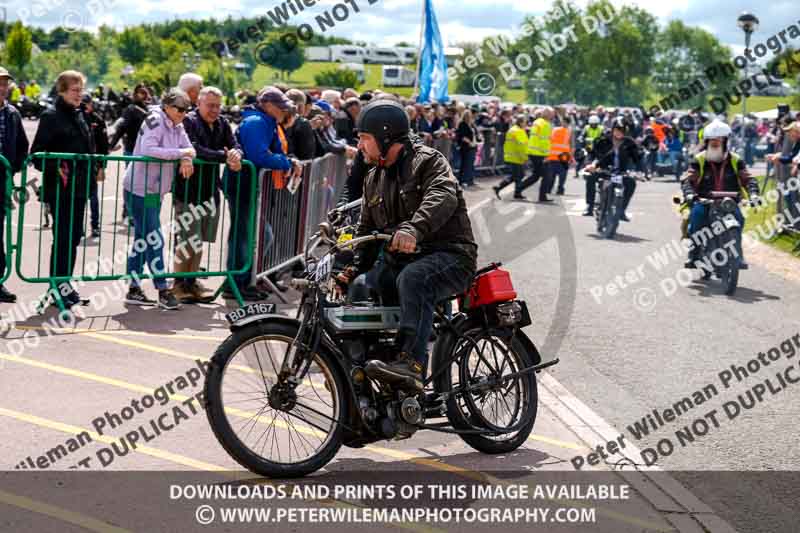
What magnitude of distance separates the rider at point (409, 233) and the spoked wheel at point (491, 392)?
338 millimetres

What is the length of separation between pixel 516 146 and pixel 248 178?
15504mm

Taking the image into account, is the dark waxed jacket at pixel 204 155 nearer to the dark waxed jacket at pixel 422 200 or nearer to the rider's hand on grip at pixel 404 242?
the dark waxed jacket at pixel 422 200

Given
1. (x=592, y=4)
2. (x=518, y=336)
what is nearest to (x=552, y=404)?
Answer: (x=518, y=336)

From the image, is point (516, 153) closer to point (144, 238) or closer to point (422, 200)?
point (144, 238)

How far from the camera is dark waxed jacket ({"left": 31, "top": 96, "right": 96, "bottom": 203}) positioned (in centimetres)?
926

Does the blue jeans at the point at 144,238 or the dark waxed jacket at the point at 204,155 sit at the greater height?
the dark waxed jacket at the point at 204,155

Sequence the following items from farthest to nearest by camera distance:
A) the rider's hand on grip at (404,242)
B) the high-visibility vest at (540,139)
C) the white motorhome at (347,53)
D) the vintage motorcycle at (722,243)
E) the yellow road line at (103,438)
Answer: the white motorhome at (347,53) < the high-visibility vest at (540,139) < the vintage motorcycle at (722,243) < the yellow road line at (103,438) < the rider's hand on grip at (404,242)

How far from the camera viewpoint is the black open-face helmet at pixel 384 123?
5941mm

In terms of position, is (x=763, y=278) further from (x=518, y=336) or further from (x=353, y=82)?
(x=353, y=82)

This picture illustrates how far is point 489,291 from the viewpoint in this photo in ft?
20.5

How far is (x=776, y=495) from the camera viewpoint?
227 inches

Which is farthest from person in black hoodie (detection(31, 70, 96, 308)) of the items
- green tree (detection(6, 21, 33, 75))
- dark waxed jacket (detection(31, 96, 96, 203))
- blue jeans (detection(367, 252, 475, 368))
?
green tree (detection(6, 21, 33, 75))

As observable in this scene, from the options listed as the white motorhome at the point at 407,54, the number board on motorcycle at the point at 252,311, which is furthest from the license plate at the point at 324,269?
the white motorhome at the point at 407,54

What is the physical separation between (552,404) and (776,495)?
76.9 inches
